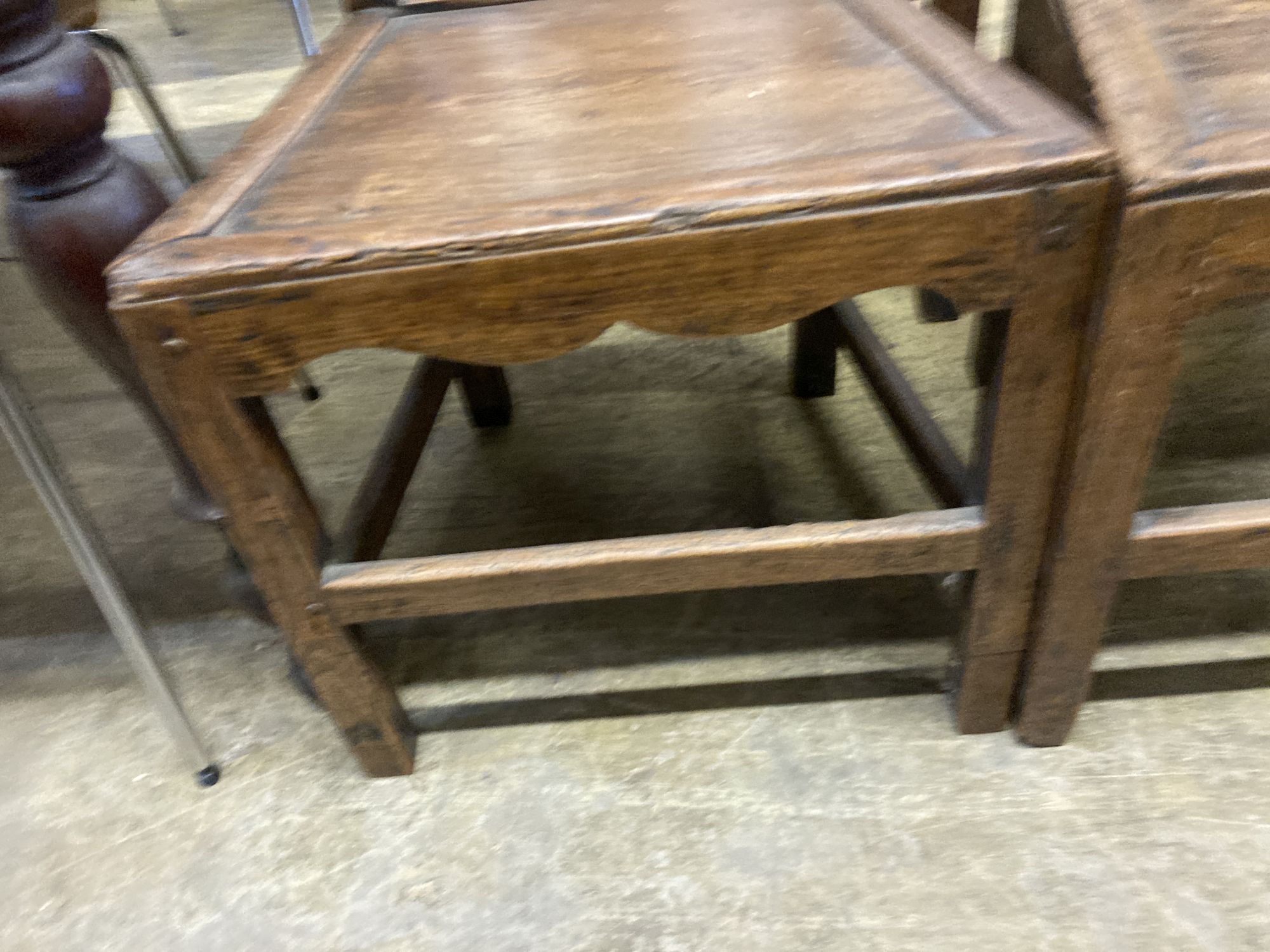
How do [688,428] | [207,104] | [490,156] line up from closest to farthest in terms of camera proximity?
[490,156], [688,428], [207,104]

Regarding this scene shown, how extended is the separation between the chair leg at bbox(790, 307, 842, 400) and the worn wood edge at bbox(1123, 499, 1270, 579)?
0.57 m

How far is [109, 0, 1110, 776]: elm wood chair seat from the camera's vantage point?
1.78ft

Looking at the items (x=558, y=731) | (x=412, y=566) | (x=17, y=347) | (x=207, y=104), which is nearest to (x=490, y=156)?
(x=412, y=566)

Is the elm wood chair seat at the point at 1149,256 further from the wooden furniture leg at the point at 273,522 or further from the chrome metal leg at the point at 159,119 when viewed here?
the chrome metal leg at the point at 159,119

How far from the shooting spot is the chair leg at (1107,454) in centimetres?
53

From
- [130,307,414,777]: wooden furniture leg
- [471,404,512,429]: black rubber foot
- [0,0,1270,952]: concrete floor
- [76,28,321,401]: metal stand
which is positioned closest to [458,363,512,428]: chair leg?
[471,404,512,429]: black rubber foot

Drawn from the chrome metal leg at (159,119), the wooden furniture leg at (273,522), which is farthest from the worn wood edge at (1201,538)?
the chrome metal leg at (159,119)

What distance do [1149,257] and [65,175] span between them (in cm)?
76

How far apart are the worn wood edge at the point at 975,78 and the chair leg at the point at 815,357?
0.44 m

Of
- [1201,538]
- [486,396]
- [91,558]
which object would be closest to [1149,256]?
[1201,538]

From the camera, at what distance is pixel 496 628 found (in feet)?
3.31

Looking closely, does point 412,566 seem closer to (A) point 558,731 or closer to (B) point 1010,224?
(A) point 558,731

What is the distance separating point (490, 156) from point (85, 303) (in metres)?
0.34

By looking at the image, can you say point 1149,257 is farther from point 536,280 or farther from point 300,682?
point 300,682
